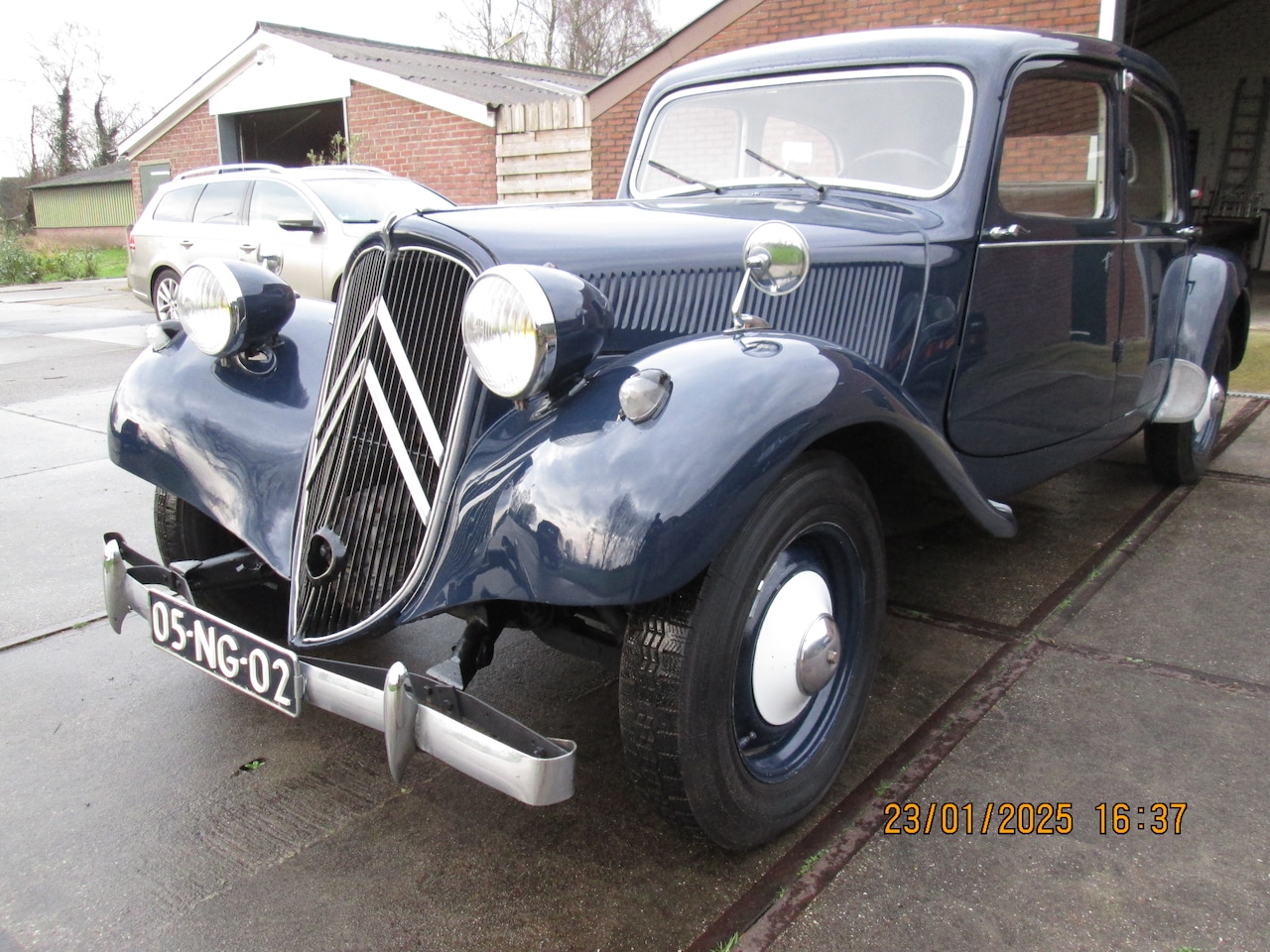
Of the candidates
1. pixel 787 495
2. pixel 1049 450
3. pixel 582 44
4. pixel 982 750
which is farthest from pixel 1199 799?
pixel 582 44

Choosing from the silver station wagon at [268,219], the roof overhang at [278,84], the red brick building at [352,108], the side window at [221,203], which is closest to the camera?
the silver station wagon at [268,219]

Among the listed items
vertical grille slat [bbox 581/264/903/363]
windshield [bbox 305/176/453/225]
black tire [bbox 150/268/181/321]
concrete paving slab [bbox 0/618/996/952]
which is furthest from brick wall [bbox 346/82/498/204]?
concrete paving slab [bbox 0/618/996/952]

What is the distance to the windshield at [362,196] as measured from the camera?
336 inches

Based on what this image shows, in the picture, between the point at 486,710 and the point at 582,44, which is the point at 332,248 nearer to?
the point at 486,710

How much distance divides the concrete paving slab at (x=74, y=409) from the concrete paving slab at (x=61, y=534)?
0.93m

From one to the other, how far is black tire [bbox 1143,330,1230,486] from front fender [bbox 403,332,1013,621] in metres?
2.89

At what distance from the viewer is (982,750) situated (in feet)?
7.68

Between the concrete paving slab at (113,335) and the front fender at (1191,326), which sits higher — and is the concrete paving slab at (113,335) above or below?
below

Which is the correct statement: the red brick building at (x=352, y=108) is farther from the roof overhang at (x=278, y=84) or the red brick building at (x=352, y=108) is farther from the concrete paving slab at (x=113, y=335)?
the concrete paving slab at (x=113, y=335)

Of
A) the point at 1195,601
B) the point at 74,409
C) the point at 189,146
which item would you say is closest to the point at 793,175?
the point at 1195,601

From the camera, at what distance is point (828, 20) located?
28.5 ft

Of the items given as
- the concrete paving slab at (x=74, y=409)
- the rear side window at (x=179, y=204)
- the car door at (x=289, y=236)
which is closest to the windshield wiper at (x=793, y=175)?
the concrete paving slab at (x=74, y=409)

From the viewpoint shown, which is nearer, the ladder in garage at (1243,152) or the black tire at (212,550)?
the black tire at (212,550)

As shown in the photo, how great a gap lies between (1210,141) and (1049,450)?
1460 centimetres
